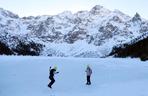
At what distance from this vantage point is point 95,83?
31453 mm

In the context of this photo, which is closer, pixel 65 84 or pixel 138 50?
pixel 65 84

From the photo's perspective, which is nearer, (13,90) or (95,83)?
(13,90)

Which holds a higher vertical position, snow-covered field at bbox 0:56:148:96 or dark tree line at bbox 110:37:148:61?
dark tree line at bbox 110:37:148:61

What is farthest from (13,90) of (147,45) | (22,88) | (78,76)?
(147,45)

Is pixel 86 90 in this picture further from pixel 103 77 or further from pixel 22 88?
pixel 103 77

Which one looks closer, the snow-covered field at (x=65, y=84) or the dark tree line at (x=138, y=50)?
the snow-covered field at (x=65, y=84)

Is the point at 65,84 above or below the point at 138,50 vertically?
below

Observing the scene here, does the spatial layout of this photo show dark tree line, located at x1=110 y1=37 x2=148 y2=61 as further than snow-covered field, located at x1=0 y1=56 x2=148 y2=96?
Yes

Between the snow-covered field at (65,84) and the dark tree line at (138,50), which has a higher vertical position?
the dark tree line at (138,50)

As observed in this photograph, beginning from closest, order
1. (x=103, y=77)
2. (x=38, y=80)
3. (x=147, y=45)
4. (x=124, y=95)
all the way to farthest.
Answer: (x=124, y=95) < (x=38, y=80) < (x=103, y=77) < (x=147, y=45)

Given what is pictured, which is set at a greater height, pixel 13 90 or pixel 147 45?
pixel 147 45

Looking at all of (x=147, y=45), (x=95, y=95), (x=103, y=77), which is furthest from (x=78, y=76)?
(x=147, y=45)

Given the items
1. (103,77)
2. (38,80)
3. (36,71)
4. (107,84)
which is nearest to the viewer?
(107,84)

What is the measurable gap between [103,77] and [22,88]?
33.0ft
